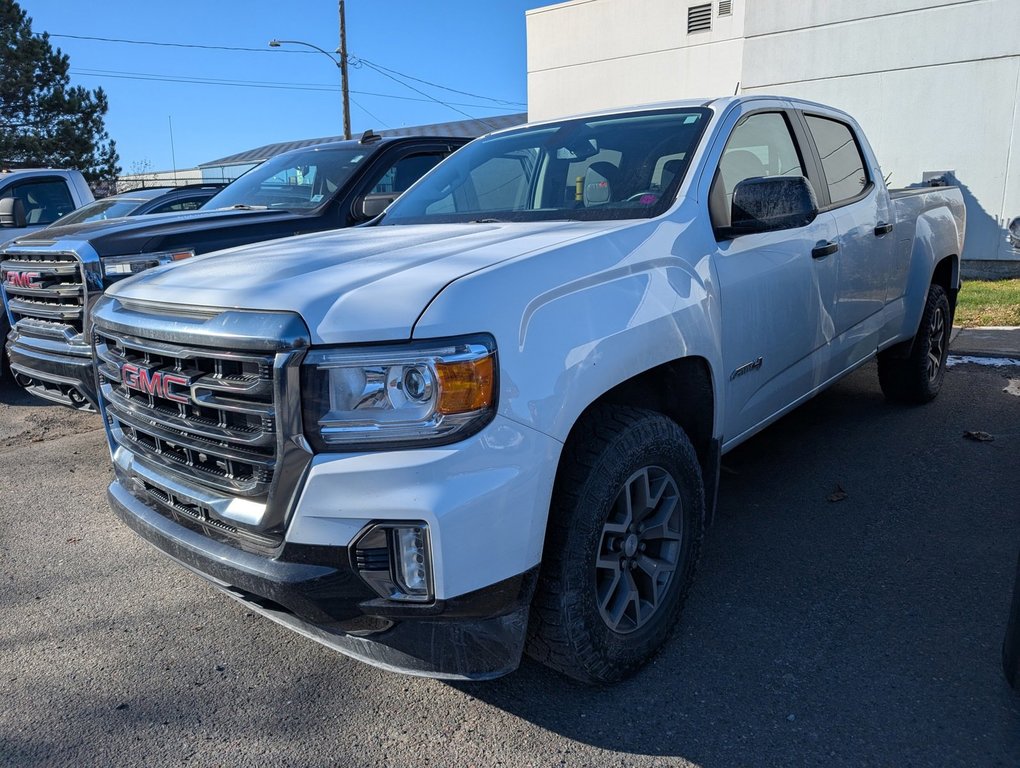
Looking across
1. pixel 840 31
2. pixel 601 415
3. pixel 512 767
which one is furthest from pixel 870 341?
pixel 840 31

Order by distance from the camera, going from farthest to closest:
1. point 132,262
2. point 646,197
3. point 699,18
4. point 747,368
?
point 699,18 < point 132,262 < point 747,368 < point 646,197

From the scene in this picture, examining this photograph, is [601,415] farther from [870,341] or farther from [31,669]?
[870,341]

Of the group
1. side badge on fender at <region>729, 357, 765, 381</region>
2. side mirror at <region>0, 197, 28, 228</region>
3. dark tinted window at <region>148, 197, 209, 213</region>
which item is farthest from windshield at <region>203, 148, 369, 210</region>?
side badge on fender at <region>729, 357, 765, 381</region>

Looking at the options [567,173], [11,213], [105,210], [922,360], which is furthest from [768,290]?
[105,210]

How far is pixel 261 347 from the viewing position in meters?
2.08

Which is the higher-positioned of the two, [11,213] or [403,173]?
[403,173]

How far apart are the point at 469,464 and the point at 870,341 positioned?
10.8ft

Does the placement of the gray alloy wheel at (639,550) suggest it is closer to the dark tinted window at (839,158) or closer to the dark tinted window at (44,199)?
the dark tinted window at (839,158)

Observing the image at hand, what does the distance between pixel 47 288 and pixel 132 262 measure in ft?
2.19

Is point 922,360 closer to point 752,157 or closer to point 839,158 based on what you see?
point 839,158

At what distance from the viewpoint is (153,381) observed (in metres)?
2.45

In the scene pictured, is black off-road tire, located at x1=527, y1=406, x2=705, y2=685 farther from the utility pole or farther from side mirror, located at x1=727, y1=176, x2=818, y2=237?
the utility pole

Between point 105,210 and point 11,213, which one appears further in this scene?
point 105,210

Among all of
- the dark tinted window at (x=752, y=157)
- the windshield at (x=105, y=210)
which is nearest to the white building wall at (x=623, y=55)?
the windshield at (x=105, y=210)
